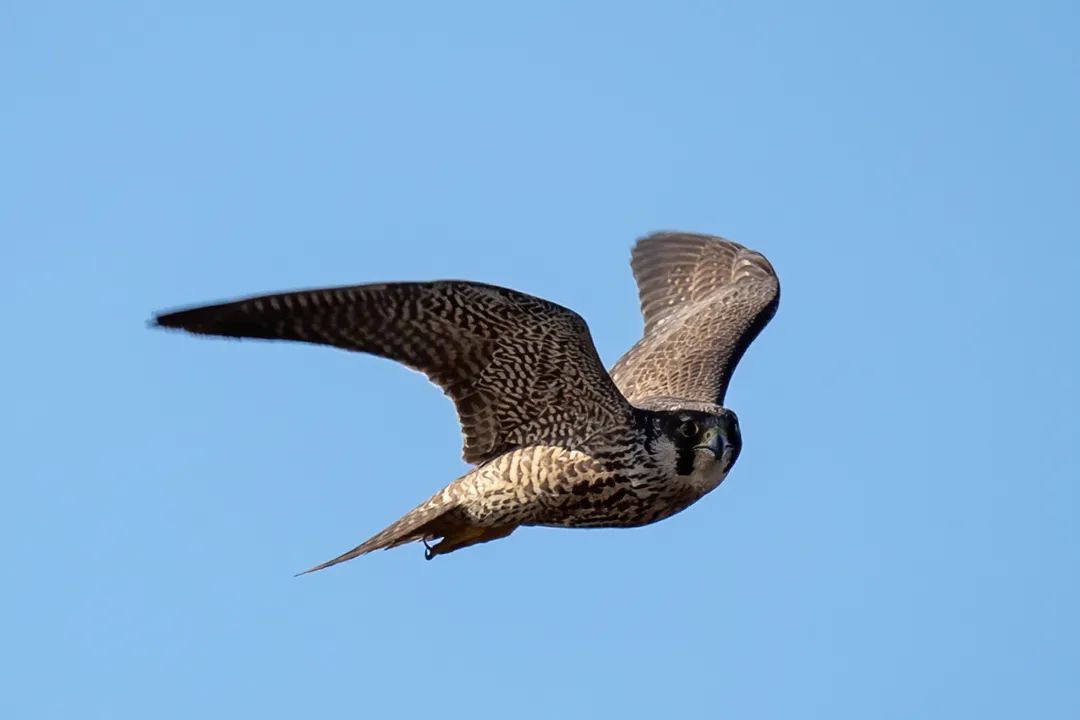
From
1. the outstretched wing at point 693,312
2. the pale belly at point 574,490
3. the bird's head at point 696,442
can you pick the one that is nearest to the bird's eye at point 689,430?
the bird's head at point 696,442

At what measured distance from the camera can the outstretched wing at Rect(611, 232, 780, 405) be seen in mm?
14539

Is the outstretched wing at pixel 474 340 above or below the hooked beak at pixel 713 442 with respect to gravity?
above

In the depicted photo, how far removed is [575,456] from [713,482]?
2.99 feet

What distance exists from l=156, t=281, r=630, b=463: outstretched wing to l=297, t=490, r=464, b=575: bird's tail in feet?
1.20

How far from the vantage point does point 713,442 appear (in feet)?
41.6

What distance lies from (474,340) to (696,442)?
159 cm

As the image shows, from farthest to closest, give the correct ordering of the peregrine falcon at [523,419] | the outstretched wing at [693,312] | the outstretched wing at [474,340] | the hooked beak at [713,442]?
the outstretched wing at [693,312] → the hooked beak at [713,442] → the peregrine falcon at [523,419] → the outstretched wing at [474,340]

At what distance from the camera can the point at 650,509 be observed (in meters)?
12.8

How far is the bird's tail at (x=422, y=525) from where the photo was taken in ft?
42.1

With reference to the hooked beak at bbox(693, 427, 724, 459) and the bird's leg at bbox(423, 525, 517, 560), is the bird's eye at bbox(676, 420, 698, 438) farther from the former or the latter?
the bird's leg at bbox(423, 525, 517, 560)

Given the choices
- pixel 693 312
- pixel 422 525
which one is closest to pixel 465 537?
pixel 422 525

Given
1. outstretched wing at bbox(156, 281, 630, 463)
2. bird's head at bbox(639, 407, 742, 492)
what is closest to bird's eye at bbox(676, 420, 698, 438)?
bird's head at bbox(639, 407, 742, 492)

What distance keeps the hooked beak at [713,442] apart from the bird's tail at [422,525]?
65.3 inches

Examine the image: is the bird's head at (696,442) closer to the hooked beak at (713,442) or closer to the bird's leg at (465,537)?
the hooked beak at (713,442)
